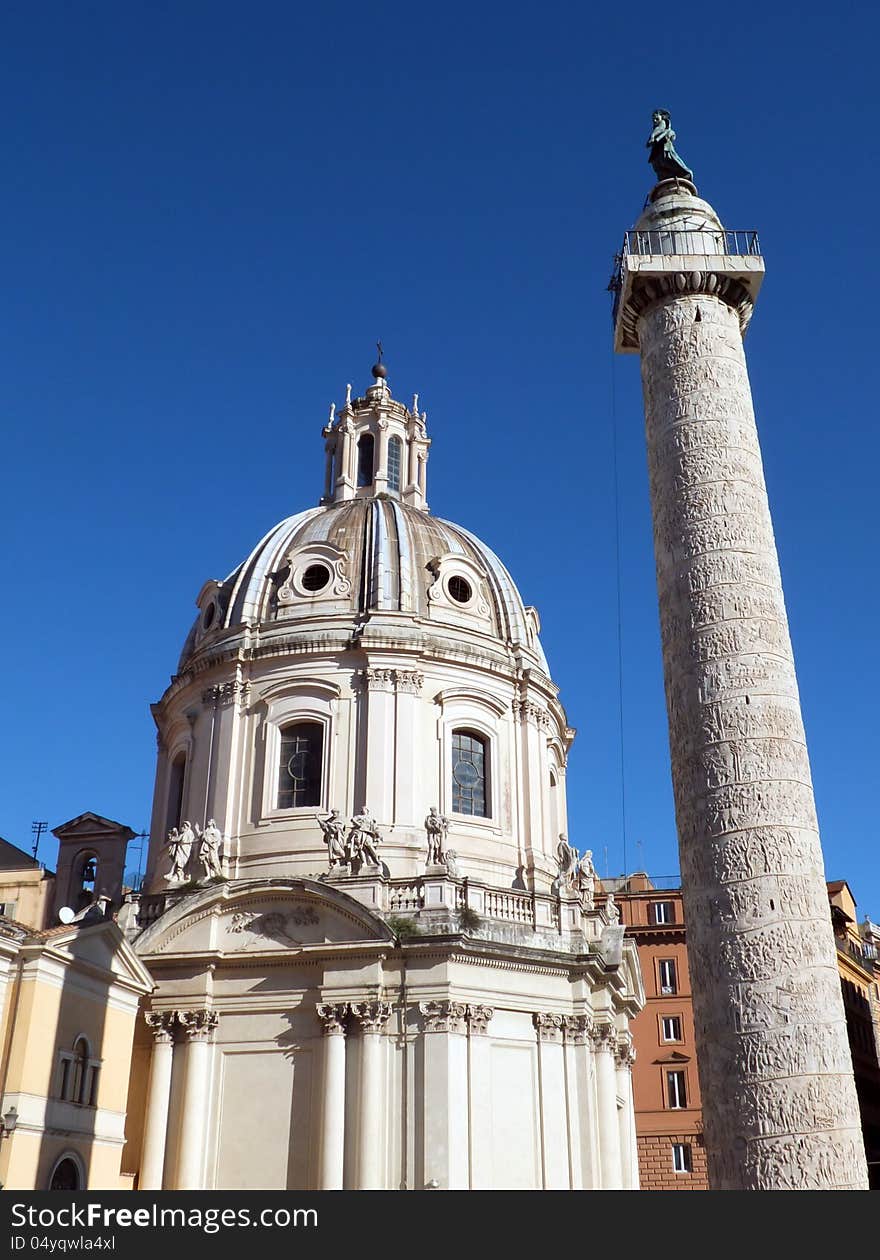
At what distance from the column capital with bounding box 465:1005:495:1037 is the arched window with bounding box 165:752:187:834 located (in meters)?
12.0

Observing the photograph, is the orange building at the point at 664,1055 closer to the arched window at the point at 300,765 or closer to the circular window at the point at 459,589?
the circular window at the point at 459,589

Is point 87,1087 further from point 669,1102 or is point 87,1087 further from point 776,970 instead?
point 669,1102

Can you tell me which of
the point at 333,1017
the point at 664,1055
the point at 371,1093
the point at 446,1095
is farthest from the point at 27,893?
the point at 664,1055

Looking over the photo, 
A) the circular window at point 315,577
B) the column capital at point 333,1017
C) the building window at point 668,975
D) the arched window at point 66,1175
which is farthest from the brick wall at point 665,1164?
the arched window at point 66,1175

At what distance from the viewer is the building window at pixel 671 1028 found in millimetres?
46219

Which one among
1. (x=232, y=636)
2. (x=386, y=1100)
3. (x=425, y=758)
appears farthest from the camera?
(x=232, y=636)

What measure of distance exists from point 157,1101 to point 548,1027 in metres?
9.16

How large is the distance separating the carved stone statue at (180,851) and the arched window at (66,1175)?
8635 millimetres

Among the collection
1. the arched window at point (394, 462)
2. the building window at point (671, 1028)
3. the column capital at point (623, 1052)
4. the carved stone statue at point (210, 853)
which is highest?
the arched window at point (394, 462)

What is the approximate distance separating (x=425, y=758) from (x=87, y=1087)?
41.5ft

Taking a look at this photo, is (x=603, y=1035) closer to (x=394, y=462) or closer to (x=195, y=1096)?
(x=195, y=1096)

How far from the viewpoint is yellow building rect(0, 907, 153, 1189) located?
22.7 m
